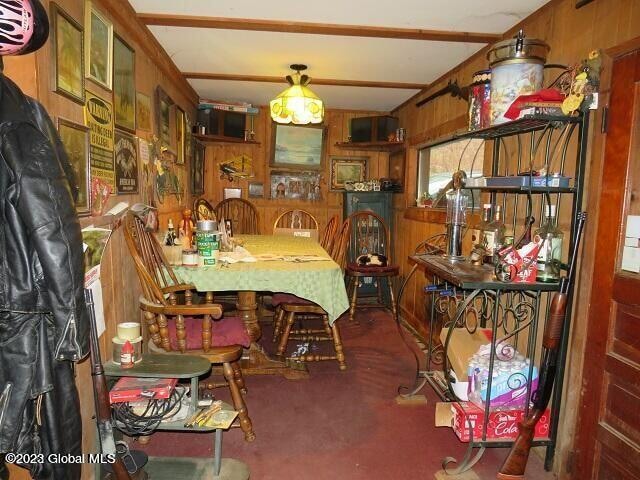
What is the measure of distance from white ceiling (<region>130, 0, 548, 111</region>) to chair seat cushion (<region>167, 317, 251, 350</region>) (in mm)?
1616

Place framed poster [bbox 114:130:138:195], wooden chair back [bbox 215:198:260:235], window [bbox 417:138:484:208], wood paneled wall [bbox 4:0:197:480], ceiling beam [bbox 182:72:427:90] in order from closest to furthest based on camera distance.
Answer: wood paneled wall [bbox 4:0:197:480] → framed poster [bbox 114:130:138:195] → window [bbox 417:138:484:208] → ceiling beam [bbox 182:72:427:90] → wooden chair back [bbox 215:198:260:235]

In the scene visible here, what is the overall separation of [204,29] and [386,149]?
2.76 m

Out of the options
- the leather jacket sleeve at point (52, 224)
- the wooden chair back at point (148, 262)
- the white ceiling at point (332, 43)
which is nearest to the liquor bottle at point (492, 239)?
the white ceiling at point (332, 43)

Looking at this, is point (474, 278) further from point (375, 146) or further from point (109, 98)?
point (375, 146)

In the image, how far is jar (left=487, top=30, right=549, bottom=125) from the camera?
1.69m

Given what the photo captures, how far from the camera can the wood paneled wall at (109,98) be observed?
1.32 meters

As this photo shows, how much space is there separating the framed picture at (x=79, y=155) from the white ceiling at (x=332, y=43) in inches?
36.6

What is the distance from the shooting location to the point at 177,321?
1.84 meters

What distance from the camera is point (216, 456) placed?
5.71 feet

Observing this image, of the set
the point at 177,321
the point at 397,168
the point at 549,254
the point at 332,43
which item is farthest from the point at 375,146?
the point at 177,321

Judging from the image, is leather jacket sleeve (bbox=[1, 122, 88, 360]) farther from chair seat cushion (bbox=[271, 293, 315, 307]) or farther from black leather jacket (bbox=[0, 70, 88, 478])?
chair seat cushion (bbox=[271, 293, 315, 307])

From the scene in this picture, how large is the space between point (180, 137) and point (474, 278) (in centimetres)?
276

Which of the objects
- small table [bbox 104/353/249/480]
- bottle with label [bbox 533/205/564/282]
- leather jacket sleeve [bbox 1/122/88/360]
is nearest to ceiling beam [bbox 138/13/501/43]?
bottle with label [bbox 533/205/564/282]

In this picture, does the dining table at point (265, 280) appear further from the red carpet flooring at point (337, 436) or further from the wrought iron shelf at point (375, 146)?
the wrought iron shelf at point (375, 146)
